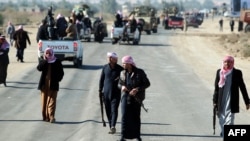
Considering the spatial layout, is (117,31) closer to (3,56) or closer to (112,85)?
(3,56)

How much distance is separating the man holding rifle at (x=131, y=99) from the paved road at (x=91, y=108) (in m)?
0.96

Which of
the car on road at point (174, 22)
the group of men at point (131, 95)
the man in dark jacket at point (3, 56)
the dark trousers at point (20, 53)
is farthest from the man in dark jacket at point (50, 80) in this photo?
the car on road at point (174, 22)

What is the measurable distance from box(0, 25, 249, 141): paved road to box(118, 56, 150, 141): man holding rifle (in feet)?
3.14

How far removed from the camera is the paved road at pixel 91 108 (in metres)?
15.2

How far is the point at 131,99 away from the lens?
13.6m

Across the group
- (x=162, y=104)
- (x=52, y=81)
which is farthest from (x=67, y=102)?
(x=52, y=81)

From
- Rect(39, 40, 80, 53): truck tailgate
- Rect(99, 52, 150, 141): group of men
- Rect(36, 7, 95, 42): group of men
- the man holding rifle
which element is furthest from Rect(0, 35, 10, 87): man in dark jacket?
the man holding rifle

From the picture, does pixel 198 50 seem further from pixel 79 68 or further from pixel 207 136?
pixel 207 136

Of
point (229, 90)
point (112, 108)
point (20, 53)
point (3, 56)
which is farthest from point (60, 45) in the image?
point (229, 90)

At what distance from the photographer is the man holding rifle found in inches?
534

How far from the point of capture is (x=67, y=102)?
2039cm

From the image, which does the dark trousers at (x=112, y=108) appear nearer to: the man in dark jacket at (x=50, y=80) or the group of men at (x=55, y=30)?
the man in dark jacket at (x=50, y=80)

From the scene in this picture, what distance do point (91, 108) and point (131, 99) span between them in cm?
560

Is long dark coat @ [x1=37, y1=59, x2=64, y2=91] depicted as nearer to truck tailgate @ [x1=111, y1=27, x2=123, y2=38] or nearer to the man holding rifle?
the man holding rifle
